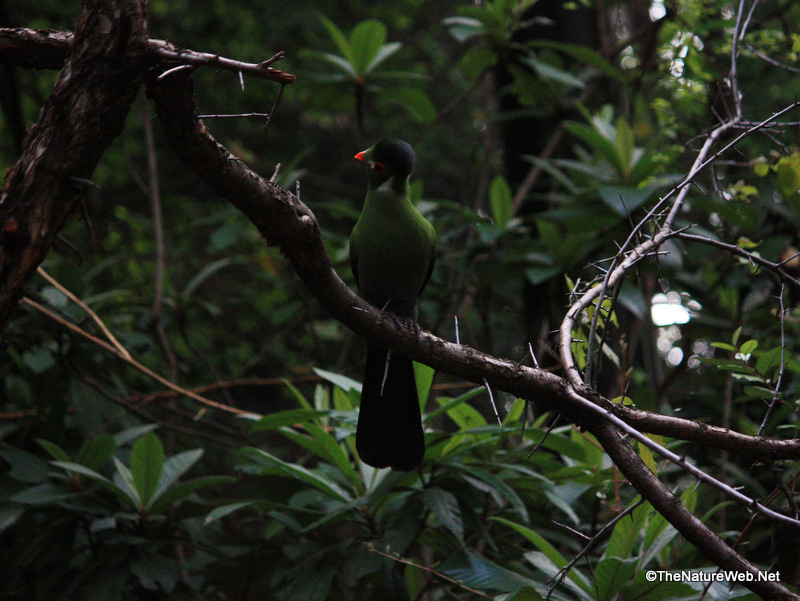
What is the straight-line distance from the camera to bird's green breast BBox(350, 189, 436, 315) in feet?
7.96

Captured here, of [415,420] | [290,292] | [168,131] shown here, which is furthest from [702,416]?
[168,131]

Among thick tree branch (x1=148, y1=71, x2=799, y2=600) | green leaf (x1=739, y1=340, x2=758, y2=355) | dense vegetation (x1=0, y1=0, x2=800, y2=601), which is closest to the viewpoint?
thick tree branch (x1=148, y1=71, x2=799, y2=600)

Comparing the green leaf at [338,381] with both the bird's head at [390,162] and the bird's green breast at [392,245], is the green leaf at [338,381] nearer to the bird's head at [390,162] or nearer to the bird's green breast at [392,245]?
the bird's green breast at [392,245]

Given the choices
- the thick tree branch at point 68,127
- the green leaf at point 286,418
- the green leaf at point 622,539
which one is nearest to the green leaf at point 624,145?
the green leaf at point 622,539

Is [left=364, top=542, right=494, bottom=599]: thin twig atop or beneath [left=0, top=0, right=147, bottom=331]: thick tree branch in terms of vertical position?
beneath

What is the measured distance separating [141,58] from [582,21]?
3.95m

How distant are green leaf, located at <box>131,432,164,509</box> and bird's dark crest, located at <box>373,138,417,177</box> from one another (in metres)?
1.43

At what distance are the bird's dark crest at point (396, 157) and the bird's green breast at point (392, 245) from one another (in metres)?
0.10

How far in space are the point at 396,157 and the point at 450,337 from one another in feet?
9.53

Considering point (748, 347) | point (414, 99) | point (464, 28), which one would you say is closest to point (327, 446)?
point (748, 347)

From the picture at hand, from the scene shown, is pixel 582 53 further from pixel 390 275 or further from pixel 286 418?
pixel 286 418

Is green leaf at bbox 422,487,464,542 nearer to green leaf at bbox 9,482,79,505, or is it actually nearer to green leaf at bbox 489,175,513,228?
green leaf at bbox 9,482,79,505

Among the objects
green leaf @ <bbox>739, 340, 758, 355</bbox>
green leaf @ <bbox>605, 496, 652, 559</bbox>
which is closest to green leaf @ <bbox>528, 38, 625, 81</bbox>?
green leaf @ <bbox>739, 340, 758, 355</bbox>

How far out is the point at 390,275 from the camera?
8.15 ft
